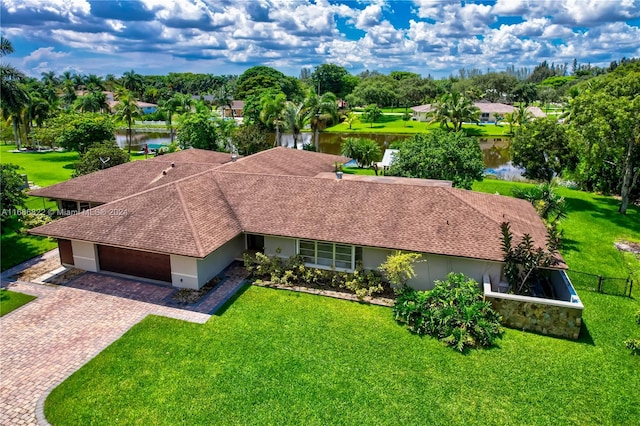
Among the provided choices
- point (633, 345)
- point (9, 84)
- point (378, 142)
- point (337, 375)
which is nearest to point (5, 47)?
point (9, 84)

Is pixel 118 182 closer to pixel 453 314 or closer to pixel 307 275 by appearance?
pixel 307 275

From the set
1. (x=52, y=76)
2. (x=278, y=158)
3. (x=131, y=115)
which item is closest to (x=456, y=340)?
(x=278, y=158)

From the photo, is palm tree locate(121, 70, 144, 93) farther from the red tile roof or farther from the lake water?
the red tile roof

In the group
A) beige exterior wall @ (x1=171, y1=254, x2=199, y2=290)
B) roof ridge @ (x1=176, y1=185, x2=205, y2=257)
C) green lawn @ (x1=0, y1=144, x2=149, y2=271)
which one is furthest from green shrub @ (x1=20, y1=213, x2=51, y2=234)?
beige exterior wall @ (x1=171, y1=254, x2=199, y2=290)

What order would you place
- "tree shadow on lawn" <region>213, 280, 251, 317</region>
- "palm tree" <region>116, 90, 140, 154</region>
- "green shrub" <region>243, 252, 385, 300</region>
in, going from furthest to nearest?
"palm tree" <region>116, 90, 140, 154</region>
"green shrub" <region>243, 252, 385, 300</region>
"tree shadow on lawn" <region>213, 280, 251, 317</region>

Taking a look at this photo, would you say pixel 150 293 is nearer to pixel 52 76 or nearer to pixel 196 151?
pixel 196 151

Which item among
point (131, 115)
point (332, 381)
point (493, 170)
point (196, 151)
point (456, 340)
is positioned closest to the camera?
point (332, 381)

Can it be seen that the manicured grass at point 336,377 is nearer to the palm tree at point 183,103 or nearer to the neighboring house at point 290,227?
the neighboring house at point 290,227
